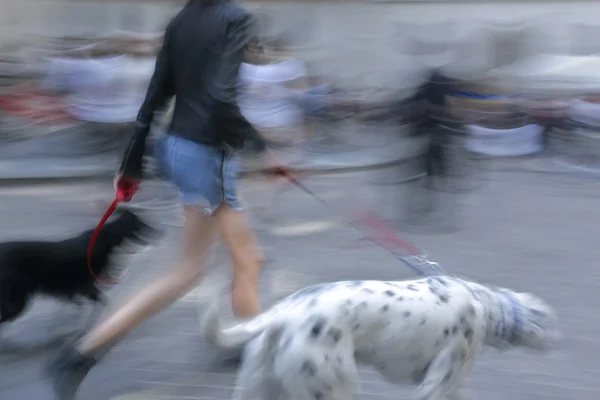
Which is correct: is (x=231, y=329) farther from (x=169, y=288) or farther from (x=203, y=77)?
(x=203, y=77)

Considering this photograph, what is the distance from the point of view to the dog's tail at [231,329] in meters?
3.29

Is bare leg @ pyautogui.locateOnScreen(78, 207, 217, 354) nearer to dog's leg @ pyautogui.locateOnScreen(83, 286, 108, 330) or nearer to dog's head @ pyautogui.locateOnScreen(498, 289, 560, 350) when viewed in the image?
dog's leg @ pyautogui.locateOnScreen(83, 286, 108, 330)

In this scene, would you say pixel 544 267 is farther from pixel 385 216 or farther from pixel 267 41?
pixel 267 41

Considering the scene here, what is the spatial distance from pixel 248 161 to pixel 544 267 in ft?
11.0

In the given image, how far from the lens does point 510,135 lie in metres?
13.6

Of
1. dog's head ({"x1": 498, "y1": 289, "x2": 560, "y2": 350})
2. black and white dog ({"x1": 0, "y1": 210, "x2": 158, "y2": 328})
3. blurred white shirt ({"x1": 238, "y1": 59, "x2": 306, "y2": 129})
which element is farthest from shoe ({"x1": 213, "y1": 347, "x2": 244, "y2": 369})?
blurred white shirt ({"x1": 238, "y1": 59, "x2": 306, "y2": 129})

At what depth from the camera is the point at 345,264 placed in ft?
22.7

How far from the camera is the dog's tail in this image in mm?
3285

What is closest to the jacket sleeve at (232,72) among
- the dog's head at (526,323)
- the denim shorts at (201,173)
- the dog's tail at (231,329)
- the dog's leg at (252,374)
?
the denim shorts at (201,173)

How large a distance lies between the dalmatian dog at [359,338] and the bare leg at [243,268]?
0.83 meters

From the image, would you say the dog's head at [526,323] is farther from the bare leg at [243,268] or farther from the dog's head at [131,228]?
the dog's head at [131,228]

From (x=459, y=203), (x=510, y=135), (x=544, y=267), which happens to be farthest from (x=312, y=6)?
(x=544, y=267)

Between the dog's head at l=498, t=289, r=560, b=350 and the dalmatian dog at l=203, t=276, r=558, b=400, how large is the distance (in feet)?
0.28

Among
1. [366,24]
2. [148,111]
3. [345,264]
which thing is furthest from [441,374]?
[366,24]
